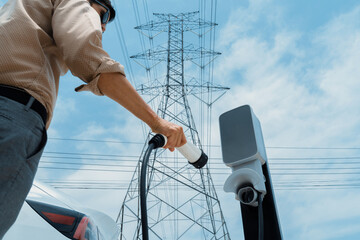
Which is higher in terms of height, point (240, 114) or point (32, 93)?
point (240, 114)

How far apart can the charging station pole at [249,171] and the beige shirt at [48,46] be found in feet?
1.86

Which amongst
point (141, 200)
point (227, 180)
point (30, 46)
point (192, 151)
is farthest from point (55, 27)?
point (227, 180)

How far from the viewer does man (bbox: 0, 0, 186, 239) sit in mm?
645

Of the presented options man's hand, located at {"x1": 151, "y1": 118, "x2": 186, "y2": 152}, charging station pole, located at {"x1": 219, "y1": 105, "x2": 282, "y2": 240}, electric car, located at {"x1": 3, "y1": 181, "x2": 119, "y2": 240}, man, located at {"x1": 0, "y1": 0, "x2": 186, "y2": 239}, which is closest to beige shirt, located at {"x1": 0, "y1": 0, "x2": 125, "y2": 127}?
man, located at {"x1": 0, "y1": 0, "x2": 186, "y2": 239}

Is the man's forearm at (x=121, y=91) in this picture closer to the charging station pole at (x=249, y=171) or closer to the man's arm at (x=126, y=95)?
the man's arm at (x=126, y=95)

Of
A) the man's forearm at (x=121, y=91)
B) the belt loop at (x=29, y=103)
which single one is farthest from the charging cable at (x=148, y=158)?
the belt loop at (x=29, y=103)

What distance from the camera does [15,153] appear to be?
25.3 inches

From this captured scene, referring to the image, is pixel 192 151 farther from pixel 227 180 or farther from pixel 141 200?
pixel 141 200

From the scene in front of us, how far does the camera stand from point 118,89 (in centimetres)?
84

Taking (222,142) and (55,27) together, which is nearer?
(55,27)

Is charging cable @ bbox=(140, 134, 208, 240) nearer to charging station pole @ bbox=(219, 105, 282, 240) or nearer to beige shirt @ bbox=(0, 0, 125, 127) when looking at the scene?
charging station pole @ bbox=(219, 105, 282, 240)

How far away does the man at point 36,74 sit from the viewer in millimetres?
645

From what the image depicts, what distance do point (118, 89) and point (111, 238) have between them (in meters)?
0.78

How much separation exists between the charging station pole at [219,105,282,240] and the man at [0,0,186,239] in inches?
15.8
